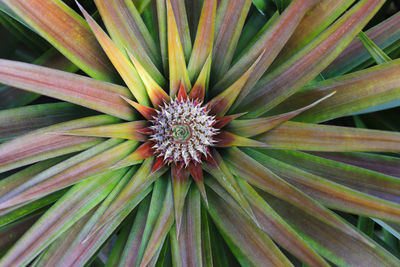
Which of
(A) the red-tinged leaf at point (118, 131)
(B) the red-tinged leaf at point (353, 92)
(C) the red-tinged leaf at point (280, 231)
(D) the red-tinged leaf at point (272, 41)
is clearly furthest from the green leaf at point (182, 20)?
(C) the red-tinged leaf at point (280, 231)

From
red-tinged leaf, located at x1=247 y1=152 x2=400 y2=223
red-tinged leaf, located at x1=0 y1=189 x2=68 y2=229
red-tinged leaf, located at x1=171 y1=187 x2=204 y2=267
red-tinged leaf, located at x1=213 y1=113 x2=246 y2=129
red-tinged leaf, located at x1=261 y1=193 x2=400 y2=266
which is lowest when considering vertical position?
red-tinged leaf, located at x1=261 y1=193 x2=400 y2=266

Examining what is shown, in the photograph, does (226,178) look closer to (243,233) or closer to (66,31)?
(243,233)

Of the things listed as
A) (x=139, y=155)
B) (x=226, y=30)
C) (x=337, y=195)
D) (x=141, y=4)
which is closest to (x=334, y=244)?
(x=337, y=195)

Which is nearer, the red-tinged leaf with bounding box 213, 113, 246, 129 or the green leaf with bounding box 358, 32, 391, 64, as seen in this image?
the red-tinged leaf with bounding box 213, 113, 246, 129

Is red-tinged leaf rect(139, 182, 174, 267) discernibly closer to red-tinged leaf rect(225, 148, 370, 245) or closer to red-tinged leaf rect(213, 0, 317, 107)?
red-tinged leaf rect(225, 148, 370, 245)

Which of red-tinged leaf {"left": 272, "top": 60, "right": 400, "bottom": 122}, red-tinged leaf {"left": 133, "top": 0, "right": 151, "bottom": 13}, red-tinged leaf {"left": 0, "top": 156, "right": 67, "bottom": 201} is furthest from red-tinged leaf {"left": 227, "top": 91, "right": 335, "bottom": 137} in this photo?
red-tinged leaf {"left": 0, "top": 156, "right": 67, "bottom": 201}

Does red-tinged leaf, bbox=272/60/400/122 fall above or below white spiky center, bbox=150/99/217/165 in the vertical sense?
below

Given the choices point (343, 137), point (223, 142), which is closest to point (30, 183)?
point (223, 142)

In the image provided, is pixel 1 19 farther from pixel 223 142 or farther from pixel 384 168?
pixel 384 168
